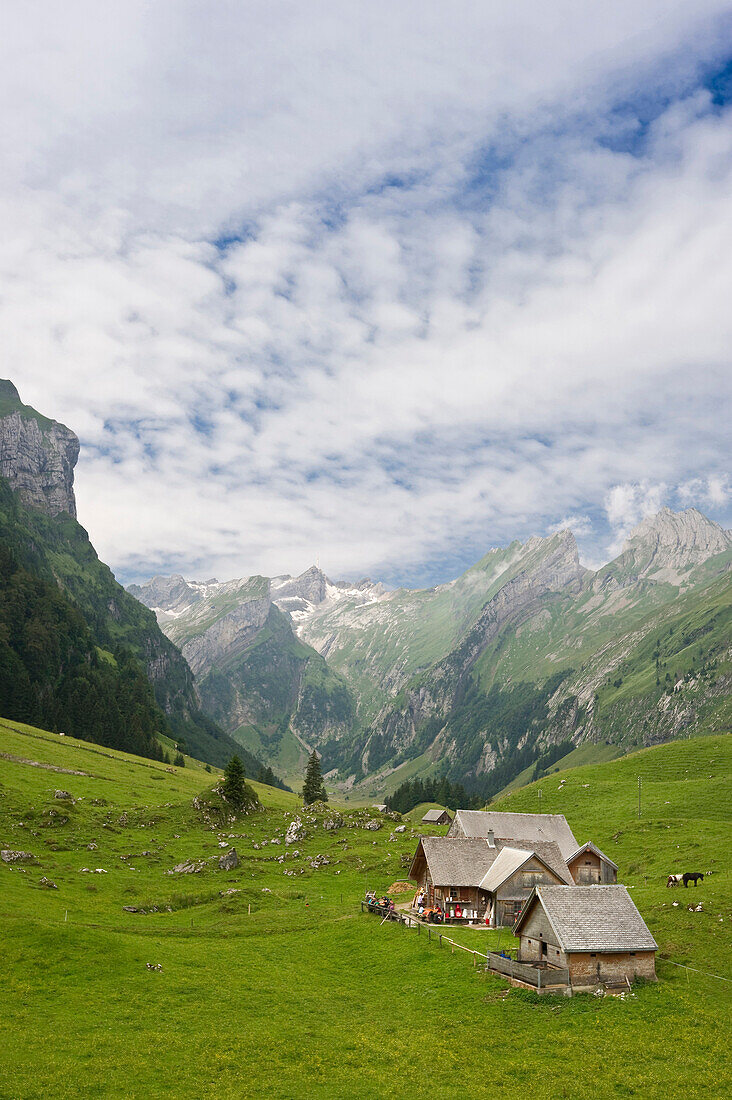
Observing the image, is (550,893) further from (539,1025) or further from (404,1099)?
(404,1099)

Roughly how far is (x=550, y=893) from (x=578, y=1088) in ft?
57.1

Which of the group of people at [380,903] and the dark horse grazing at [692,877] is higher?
the dark horse grazing at [692,877]

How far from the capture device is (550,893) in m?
47.7

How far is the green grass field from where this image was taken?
31.2 m

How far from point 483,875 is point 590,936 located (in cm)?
2726

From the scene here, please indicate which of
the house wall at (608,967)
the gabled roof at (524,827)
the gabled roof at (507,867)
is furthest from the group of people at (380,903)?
the house wall at (608,967)

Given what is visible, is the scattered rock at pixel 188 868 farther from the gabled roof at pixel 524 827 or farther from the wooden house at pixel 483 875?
the gabled roof at pixel 524 827

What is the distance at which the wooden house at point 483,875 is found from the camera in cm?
6538

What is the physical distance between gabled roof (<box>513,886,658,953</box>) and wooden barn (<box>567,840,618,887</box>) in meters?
28.9

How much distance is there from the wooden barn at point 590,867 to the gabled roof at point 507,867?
4.42m

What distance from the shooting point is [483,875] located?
70250mm

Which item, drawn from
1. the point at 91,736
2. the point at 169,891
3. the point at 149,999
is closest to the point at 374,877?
the point at 169,891

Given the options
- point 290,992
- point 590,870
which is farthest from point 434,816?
point 290,992

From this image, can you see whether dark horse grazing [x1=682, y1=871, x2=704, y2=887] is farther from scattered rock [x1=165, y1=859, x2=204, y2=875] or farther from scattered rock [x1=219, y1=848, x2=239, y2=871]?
scattered rock [x1=165, y1=859, x2=204, y2=875]
